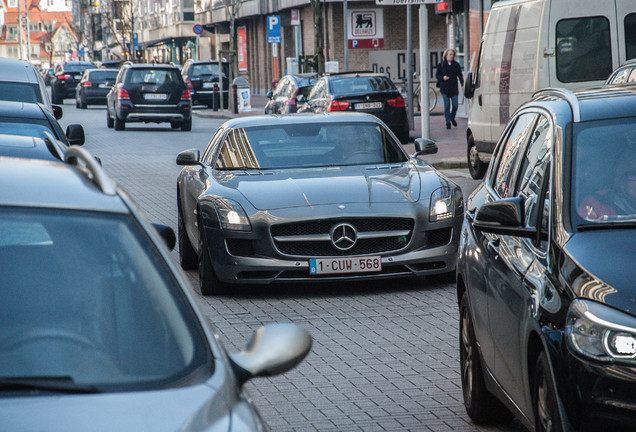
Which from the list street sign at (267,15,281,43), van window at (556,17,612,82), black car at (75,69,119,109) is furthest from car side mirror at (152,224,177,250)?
black car at (75,69,119,109)

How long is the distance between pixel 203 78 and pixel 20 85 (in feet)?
105

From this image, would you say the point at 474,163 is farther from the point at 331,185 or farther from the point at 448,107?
the point at 448,107

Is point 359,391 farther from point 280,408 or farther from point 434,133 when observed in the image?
point 434,133

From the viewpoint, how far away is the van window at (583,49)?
52.6 ft

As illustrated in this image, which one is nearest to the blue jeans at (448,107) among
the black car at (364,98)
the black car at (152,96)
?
the black car at (364,98)

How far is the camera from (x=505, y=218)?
16.1 feet

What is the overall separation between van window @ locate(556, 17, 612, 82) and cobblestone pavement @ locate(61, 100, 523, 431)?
6.84 m

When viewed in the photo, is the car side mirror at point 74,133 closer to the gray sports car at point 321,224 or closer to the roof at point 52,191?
the gray sports car at point 321,224

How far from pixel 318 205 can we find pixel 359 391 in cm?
303

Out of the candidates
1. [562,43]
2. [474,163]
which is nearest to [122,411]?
[562,43]

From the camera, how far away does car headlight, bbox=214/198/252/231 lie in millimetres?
9312

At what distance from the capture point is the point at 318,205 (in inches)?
Answer: 370

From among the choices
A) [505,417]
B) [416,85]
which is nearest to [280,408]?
[505,417]

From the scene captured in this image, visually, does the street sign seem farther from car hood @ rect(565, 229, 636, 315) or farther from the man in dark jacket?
car hood @ rect(565, 229, 636, 315)
